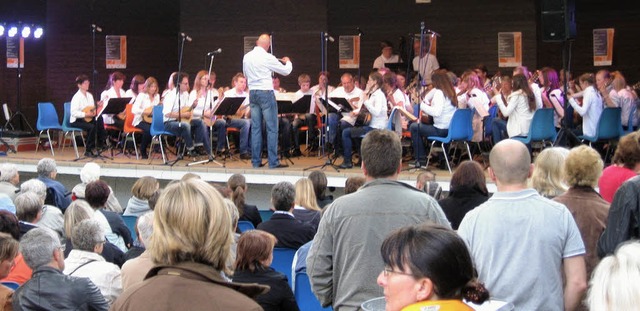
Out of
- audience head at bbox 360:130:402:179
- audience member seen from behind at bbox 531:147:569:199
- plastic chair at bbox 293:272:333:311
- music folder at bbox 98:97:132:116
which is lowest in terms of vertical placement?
plastic chair at bbox 293:272:333:311

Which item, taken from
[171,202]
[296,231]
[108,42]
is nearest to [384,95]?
[296,231]

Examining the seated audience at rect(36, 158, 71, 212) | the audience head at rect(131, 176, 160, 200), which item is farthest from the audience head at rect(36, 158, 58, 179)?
the audience head at rect(131, 176, 160, 200)

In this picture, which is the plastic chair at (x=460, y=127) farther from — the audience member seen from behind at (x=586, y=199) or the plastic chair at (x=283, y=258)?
the audience member seen from behind at (x=586, y=199)

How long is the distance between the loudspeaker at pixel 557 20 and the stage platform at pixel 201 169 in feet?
6.71

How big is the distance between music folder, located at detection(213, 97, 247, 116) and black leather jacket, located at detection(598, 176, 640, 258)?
8761 mm

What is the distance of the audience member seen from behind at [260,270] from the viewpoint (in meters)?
5.23

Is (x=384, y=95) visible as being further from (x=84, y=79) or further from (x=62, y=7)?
(x=62, y=7)

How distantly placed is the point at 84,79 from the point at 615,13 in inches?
375

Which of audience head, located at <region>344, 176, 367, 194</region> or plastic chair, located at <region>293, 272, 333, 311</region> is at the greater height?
audience head, located at <region>344, 176, 367, 194</region>

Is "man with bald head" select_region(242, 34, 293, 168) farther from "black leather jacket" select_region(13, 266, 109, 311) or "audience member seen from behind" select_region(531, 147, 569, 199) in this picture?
"black leather jacket" select_region(13, 266, 109, 311)

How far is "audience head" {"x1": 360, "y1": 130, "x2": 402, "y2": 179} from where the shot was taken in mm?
4090

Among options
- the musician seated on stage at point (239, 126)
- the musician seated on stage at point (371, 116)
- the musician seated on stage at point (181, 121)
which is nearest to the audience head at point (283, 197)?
the musician seated on stage at point (371, 116)

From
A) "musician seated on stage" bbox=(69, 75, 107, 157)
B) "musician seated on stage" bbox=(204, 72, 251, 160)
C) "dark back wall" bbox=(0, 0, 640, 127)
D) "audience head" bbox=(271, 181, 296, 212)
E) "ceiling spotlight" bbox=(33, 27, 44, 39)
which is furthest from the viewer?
"dark back wall" bbox=(0, 0, 640, 127)

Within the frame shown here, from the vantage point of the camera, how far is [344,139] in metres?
13.0
